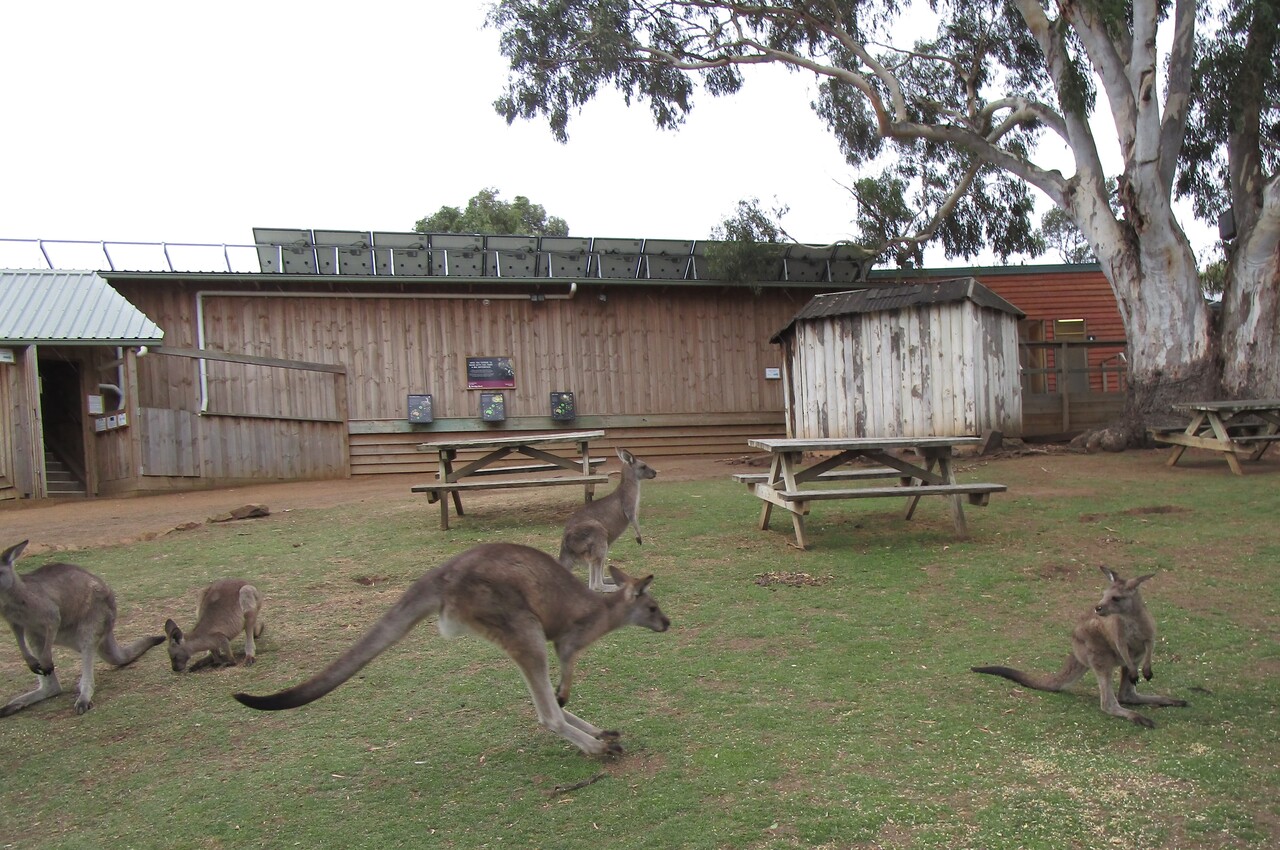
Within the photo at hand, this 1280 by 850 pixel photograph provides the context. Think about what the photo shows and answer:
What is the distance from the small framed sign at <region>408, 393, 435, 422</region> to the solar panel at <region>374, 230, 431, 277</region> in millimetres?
2798

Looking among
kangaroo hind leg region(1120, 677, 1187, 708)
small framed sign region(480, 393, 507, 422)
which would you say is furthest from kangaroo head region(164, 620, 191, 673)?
small framed sign region(480, 393, 507, 422)

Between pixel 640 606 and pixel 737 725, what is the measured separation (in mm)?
920

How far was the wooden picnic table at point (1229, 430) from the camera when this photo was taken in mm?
12836

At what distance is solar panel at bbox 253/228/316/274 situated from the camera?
20.2 m

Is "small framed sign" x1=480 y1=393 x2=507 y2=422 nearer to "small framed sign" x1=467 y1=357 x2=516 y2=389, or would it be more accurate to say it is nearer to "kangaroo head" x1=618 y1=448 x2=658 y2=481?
"small framed sign" x1=467 y1=357 x2=516 y2=389

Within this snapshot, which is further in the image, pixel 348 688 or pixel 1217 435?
pixel 1217 435

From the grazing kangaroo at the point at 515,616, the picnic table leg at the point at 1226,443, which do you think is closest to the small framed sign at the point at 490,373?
the picnic table leg at the point at 1226,443

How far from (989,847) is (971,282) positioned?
14.7 m

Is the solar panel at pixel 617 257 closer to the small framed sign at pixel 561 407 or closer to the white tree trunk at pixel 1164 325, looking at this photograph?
the small framed sign at pixel 561 407

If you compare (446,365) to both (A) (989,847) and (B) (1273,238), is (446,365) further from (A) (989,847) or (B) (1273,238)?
(A) (989,847)

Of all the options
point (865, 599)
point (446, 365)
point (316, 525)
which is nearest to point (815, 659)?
point (865, 599)

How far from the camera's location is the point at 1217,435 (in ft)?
42.9

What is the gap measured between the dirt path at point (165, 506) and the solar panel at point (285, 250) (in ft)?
15.8

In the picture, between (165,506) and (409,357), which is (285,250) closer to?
(409,357)
